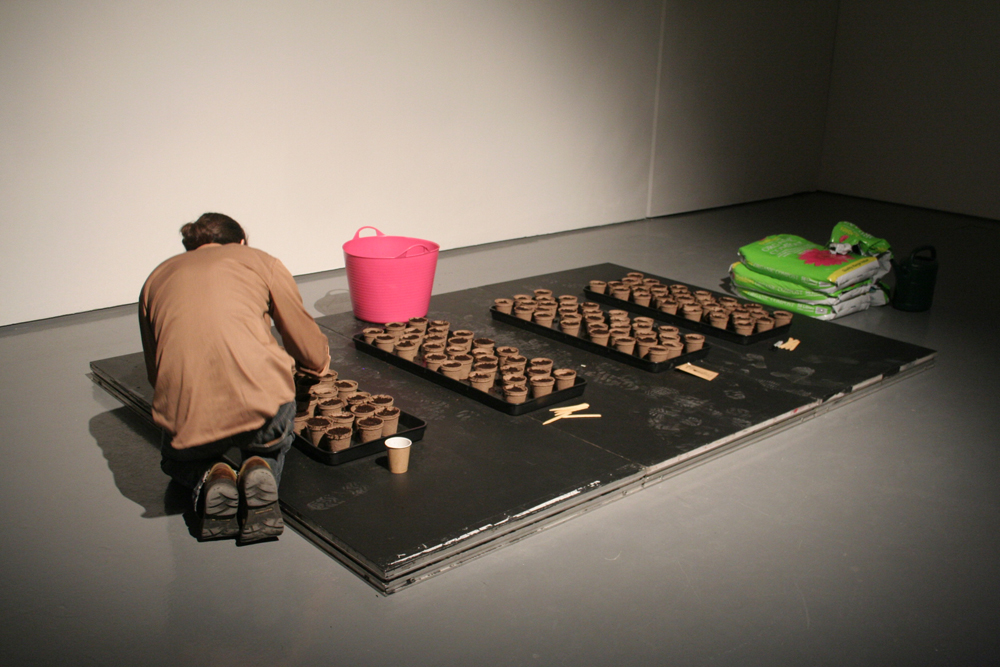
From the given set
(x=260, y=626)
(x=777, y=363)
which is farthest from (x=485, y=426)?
(x=777, y=363)

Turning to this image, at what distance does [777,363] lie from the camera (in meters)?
3.57

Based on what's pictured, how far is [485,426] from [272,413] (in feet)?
2.69

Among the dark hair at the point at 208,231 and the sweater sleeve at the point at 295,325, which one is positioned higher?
the dark hair at the point at 208,231

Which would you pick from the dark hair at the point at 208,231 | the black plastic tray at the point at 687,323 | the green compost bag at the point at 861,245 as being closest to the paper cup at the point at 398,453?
the dark hair at the point at 208,231

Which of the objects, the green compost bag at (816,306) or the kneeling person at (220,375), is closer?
the kneeling person at (220,375)

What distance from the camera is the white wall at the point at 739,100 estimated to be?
686 centimetres

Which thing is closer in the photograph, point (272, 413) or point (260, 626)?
point (260, 626)

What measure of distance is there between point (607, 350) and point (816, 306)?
1483 millimetres

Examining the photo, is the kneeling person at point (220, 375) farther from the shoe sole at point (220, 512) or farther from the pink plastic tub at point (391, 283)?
the pink plastic tub at point (391, 283)

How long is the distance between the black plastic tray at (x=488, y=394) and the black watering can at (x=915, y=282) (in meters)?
2.39

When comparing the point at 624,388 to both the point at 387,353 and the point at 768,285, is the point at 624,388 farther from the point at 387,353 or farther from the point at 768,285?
the point at 768,285

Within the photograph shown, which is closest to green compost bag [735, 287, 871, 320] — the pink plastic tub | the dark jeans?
the pink plastic tub

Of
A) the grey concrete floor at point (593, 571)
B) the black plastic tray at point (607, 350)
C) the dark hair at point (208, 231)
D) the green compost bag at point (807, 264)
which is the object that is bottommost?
the grey concrete floor at point (593, 571)

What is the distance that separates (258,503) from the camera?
87.7 inches
